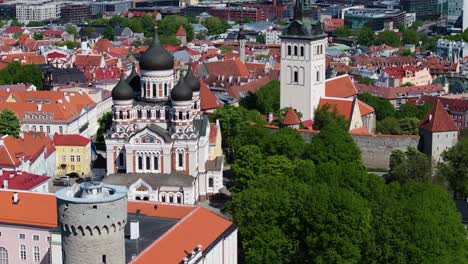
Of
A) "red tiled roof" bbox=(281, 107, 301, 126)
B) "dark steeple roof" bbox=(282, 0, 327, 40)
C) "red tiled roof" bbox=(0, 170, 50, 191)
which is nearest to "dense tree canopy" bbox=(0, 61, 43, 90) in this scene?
"dark steeple roof" bbox=(282, 0, 327, 40)

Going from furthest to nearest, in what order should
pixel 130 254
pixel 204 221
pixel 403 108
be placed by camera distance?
pixel 403 108
pixel 204 221
pixel 130 254

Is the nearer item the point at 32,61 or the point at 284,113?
the point at 284,113

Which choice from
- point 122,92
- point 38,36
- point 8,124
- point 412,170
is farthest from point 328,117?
point 38,36

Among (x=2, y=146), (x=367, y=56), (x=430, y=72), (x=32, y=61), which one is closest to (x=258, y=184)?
(x=2, y=146)

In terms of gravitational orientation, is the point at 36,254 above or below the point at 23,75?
below

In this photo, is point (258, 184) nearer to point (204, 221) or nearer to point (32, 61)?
point (204, 221)

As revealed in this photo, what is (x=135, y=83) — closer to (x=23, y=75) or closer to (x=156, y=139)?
(x=156, y=139)

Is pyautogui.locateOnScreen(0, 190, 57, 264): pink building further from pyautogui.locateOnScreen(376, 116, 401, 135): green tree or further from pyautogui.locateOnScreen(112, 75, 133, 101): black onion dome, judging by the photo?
pyautogui.locateOnScreen(376, 116, 401, 135): green tree
